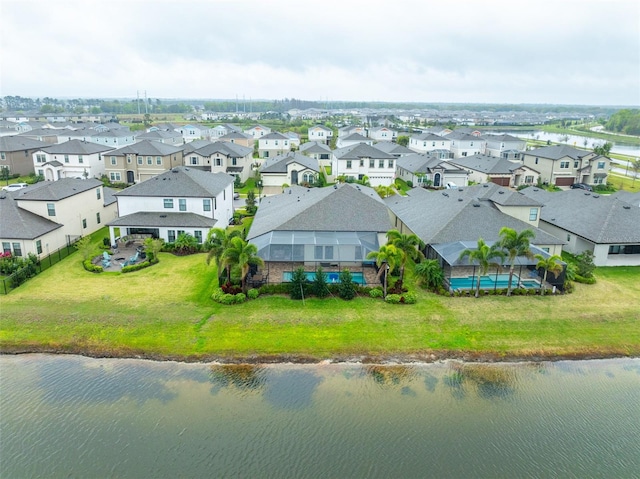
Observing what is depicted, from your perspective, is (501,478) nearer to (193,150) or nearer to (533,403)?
(533,403)

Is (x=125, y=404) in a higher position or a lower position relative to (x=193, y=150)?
lower

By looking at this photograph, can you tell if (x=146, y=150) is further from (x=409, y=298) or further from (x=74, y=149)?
(x=409, y=298)

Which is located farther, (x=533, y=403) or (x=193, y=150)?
(x=193, y=150)

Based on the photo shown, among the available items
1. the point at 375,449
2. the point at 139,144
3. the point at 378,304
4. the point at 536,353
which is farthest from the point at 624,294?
the point at 139,144

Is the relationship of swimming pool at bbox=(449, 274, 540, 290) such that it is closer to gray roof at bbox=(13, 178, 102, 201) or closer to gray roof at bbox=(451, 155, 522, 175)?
gray roof at bbox=(13, 178, 102, 201)

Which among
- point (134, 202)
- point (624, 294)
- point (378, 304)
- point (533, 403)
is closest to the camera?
point (533, 403)

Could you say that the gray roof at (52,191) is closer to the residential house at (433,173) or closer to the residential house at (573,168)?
the residential house at (433,173)

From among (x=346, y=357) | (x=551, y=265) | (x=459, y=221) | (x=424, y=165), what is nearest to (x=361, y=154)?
(x=424, y=165)
